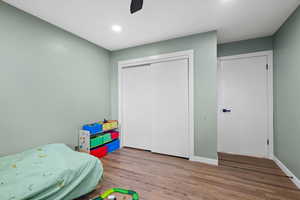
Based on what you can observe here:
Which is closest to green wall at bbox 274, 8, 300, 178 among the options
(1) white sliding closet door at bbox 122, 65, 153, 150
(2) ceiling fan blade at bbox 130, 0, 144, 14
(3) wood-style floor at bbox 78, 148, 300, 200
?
(3) wood-style floor at bbox 78, 148, 300, 200

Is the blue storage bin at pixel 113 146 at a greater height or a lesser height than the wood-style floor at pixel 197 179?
greater

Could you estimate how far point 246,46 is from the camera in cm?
268

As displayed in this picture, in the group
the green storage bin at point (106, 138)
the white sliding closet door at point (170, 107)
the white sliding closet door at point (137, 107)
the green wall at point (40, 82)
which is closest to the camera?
the green wall at point (40, 82)

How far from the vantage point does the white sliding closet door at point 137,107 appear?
119 inches

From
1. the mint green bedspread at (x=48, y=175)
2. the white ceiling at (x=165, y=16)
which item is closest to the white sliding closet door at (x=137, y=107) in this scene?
the white ceiling at (x=165, y=16)

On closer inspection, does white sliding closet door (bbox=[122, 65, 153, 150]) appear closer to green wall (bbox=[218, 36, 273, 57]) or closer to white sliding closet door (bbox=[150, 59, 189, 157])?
white sliding closet door (bbox=[150, 59, 189, 157])

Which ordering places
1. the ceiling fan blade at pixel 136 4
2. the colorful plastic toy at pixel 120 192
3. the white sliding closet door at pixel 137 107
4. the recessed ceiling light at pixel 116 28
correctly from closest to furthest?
the ceiling fan blade at pixel 136 4 → the colorful plastic toy at pixel 120 192 → the recessed ceiling light at pixel 116 28 → the white sliding closet door at pixel 137 107

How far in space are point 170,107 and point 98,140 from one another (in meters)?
1.68

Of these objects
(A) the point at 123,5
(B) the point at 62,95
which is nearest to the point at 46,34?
(B) the point at 62,95

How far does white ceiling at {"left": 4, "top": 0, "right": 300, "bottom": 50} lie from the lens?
1.69 metres

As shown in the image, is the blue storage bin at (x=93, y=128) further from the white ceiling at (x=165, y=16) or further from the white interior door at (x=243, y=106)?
the white interior door at (x=243, y=106)

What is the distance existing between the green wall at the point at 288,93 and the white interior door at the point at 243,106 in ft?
0.65

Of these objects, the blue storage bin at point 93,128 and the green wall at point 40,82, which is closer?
the green wall at point 40,82

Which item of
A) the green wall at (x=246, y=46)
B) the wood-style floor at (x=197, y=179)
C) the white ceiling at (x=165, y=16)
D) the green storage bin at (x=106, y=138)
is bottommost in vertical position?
the wood-style floor at (x=197, y=179)
